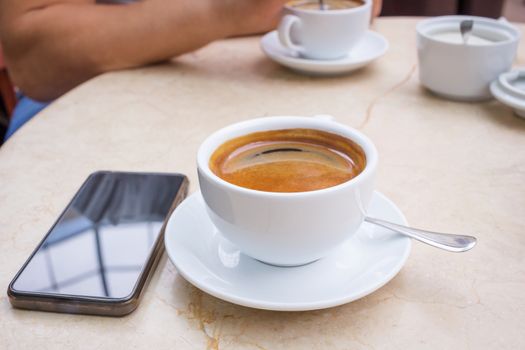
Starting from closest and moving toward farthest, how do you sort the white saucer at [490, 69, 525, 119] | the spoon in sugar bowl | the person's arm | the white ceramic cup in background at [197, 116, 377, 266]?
the white ceramic cup in background at [197, 116, 377, 266]
the white saucer at [490, 69, 525, 119]
the spoon in sugar bowl
the person's arm

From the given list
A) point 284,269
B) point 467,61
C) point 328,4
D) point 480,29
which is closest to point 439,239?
point 284,269

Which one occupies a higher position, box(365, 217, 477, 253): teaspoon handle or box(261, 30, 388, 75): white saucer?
box(365, 217, 477, 253): teaspoon handle

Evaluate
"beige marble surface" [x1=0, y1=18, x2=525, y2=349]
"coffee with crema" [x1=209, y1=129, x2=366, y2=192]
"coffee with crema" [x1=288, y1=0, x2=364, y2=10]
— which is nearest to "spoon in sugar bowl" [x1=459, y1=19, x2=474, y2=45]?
"beige marble surface" [x1=0, y1=18, x2=525, y2=349]

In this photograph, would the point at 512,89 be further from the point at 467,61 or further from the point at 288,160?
the point at 288,160

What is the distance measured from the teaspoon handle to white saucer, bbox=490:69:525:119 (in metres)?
0.41

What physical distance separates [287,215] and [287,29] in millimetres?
659

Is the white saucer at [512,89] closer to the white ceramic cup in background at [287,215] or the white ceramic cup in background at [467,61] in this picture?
the white ceramic cup in background at [467,61]

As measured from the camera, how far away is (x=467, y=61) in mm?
981

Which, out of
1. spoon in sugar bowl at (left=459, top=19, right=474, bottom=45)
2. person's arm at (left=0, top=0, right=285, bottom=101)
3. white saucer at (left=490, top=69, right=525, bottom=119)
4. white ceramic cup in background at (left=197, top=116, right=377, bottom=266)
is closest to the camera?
white ceramic cup in background at (left=197, top=116, right=377, bottom=266)

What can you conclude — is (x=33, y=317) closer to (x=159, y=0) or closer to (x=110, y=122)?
(x=110, y=122)

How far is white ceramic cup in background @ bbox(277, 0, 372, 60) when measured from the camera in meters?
1.09

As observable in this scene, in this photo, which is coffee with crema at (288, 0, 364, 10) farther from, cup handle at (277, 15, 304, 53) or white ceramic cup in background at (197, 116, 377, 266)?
white ceramic cup in background at (197, 116, 377, 266)

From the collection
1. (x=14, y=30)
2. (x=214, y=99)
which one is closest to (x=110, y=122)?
(x=214, y=99)

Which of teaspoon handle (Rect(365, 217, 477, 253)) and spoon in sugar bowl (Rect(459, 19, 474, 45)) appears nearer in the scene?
teaspoon handle (Rect(365, 217, 477, 253))
